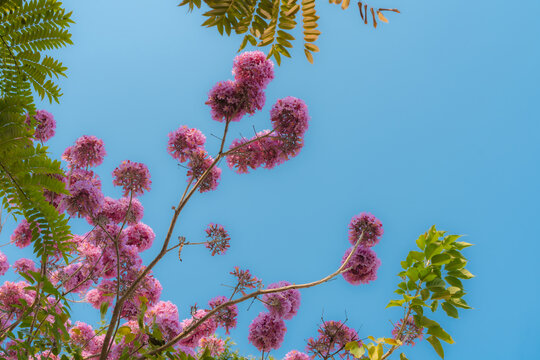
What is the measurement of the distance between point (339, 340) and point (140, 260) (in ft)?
8.83

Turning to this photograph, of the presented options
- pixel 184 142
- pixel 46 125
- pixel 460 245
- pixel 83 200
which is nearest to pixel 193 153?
pixel 184 142

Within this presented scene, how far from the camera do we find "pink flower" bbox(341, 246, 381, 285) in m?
4.34

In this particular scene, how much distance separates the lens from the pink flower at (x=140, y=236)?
5.36 m

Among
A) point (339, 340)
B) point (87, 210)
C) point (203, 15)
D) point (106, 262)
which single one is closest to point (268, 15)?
→ point (203, 15)

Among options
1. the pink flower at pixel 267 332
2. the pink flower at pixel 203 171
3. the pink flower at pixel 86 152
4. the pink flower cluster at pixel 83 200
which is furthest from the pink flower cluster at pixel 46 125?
the pink flower at pixel 267 332

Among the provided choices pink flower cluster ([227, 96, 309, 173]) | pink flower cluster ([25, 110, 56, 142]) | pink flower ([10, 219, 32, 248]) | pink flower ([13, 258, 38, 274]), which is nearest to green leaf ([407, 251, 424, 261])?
pink flower cluster ([227, 96, 309, 173])

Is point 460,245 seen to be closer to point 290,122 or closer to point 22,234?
point 290,122

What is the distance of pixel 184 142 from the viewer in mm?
4789

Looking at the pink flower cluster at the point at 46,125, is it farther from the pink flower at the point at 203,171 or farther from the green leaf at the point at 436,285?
the green leaf at the point at 436,285

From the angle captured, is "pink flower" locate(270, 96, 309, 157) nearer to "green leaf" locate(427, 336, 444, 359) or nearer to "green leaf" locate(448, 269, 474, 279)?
"green leaf" locate(448, 269, 474, 279)

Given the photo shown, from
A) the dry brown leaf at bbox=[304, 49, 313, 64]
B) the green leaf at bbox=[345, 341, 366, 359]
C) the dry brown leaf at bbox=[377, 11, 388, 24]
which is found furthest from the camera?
the green leaf at bbox=[345, 341, 366, 359]

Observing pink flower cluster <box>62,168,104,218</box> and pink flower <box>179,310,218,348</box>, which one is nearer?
pink flower cluster <box>62,168,104,218</box>

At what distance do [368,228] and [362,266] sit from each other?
1.46ft

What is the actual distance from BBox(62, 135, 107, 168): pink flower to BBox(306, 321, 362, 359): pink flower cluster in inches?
142
